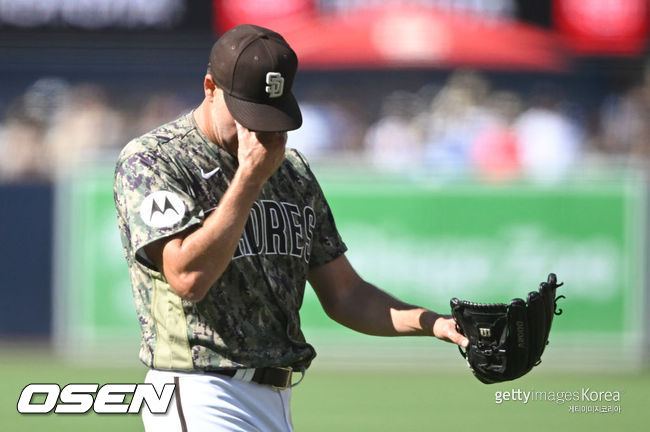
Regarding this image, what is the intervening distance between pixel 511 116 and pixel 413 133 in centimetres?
119

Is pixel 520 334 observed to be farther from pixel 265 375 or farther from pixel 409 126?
pixel 409 126

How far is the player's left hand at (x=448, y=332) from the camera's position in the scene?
4.09m

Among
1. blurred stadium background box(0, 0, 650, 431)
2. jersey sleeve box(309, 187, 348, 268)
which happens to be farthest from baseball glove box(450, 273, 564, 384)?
blurred stadium background box(0, 0, 650, 431)

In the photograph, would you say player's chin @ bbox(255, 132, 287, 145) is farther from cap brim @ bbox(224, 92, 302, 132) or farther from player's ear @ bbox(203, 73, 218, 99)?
player's ear @ bbox(203, 73, 218, 99)

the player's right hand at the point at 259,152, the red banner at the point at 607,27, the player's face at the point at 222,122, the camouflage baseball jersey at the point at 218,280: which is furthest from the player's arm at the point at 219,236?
the red banner at the point at 607,27

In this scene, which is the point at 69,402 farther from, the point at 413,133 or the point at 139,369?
the point at 413,133

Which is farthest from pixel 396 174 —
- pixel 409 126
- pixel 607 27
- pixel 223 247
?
pixel 223 247

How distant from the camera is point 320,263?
436cm

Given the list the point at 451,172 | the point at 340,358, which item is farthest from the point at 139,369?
the point at 451,172

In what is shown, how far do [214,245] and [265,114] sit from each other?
471 millimetres

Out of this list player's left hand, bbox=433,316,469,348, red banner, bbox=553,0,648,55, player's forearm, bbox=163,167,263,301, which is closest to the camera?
player's forearm, bbox=163,167,263,301

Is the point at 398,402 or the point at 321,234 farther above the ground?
the point at 321,234

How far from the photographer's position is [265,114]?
3664mm

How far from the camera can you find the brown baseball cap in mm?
3672
